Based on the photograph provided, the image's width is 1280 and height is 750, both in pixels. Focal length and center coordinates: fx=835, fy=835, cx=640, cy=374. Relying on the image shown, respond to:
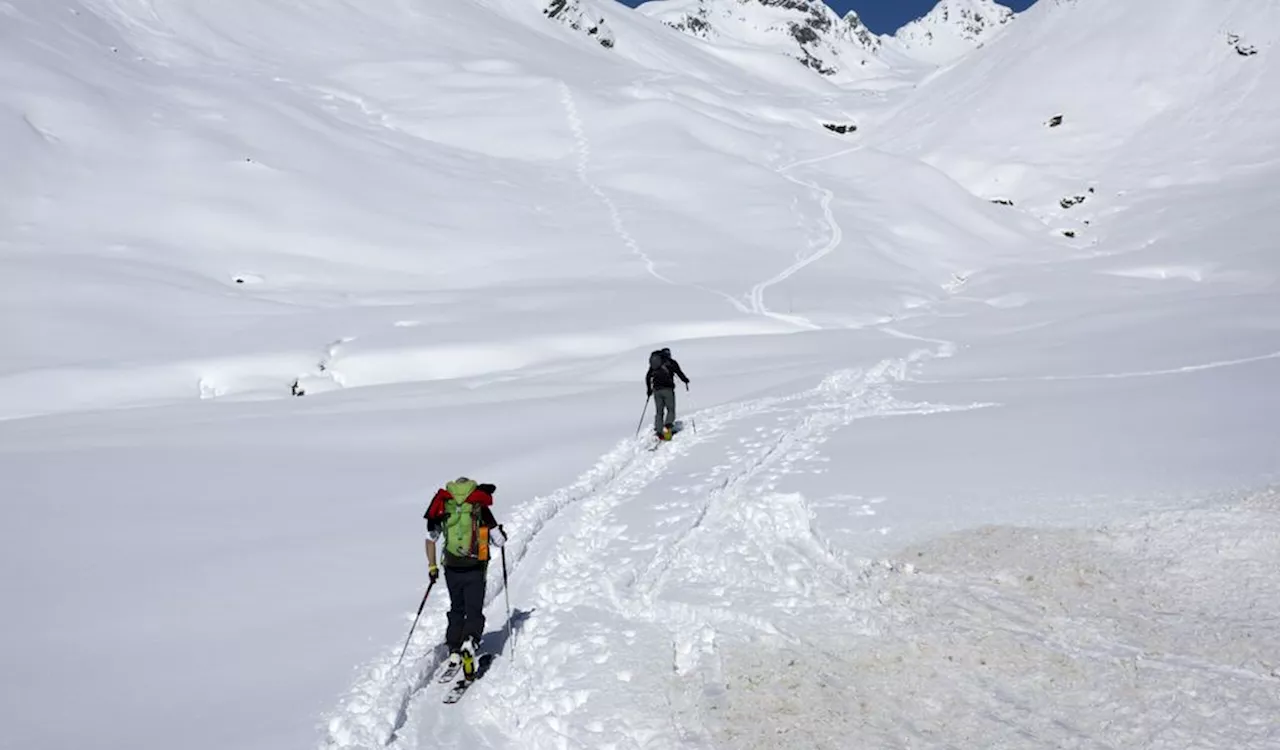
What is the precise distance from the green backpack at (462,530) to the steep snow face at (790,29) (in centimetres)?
15416

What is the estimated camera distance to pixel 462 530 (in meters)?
7.50

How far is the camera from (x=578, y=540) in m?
10.8

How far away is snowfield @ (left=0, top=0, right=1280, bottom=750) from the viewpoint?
7.08m

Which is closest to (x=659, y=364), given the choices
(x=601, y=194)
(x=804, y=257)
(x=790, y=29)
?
(x=804, y=257)

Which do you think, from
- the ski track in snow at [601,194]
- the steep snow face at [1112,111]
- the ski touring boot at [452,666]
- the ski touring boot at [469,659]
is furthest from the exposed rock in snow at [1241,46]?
the ski touring boot at [452,666]

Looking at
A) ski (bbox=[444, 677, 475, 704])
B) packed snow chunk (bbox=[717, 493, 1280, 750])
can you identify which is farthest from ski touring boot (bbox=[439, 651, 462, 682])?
packed snow chunk (bbox=[717, 493, 1280, 750])

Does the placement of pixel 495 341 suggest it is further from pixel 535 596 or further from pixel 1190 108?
pixel 1190 108

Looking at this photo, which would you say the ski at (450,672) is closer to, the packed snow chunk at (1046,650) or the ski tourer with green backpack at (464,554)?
the ski tourer with green backpack at (464,554)

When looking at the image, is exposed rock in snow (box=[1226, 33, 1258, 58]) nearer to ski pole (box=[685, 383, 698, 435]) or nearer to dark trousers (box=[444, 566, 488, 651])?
ski pole (box=[685, 383, 698, 435])

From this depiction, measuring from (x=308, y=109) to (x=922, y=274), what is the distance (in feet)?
116

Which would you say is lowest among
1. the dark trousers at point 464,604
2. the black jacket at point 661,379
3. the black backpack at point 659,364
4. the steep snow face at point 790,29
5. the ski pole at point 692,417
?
the dark trousers at point 464,604

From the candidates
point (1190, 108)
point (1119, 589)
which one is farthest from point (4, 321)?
point (1190, 108)

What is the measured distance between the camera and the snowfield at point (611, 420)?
7078 millimetres

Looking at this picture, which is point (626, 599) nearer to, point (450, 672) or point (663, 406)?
point (450, 672)
